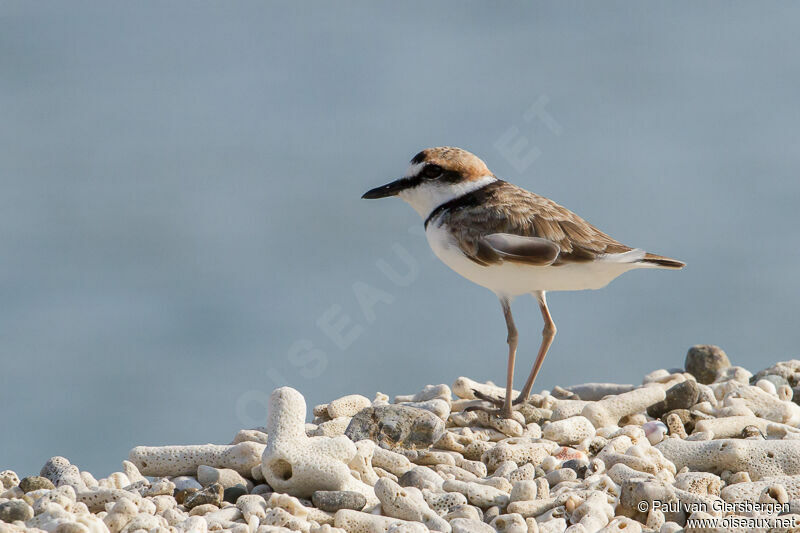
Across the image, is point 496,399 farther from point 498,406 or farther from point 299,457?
point 299,457

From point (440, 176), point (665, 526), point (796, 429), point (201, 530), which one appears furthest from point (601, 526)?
point (440, 176)

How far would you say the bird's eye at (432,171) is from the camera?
7199 mm

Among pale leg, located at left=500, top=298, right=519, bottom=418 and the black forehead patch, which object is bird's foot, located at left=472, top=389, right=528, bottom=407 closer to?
Answer: pale leg, located at left=500, top=298, right=519, bottom=418

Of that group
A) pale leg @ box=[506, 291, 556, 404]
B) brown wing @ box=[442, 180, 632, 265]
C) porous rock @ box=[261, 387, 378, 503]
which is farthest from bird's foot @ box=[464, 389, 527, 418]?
porous rock @ box=[261, 387, 378, 503]

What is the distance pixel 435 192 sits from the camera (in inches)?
284

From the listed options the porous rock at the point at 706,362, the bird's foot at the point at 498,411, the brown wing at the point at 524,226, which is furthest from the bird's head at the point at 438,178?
the porous rock at the point at 706,362

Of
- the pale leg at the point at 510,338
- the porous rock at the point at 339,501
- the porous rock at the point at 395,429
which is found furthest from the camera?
the pale leg at the point at 510,338

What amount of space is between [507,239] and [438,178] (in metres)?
0.91

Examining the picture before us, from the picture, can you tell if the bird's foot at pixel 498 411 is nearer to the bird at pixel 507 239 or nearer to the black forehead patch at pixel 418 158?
the bird at pixel 507 239

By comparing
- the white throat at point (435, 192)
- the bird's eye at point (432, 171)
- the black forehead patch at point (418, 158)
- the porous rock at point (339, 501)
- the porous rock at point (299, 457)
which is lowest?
the porous rock at point (339, 501)

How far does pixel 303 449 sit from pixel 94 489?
1038 millimetres

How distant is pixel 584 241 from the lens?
663 cm

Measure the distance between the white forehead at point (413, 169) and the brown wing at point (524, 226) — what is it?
43cm

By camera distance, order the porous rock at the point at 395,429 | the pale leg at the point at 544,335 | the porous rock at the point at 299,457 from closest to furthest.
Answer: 1. the porous rock at the point at 299,457
2. the porous rock at the point at 395,429
3. the pale leg at the point at 544,335
